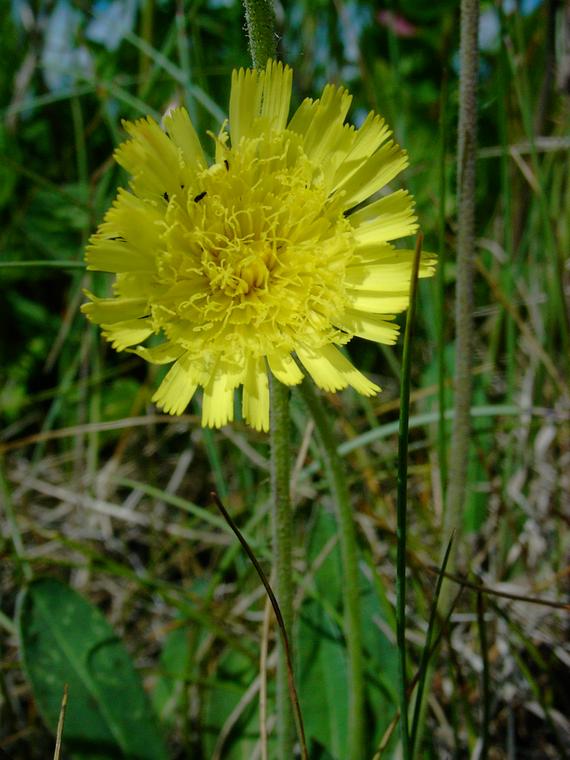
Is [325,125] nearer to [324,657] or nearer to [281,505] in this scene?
[281,505]

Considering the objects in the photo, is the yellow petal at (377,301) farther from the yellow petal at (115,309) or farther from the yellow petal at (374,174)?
the yellow petal at (115,309)

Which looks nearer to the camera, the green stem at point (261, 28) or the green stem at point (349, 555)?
the green stem at point (261, 28)

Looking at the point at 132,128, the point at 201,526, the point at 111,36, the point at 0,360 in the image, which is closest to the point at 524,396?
Result: the point at 201,526

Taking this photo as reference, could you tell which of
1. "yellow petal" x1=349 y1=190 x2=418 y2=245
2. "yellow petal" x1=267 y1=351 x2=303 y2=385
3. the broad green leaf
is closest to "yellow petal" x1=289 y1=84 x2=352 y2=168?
"yellow petal" x1=349 y1=190 x2=418 y2=245

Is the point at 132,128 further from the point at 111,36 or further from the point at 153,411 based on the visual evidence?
the point at 111,36

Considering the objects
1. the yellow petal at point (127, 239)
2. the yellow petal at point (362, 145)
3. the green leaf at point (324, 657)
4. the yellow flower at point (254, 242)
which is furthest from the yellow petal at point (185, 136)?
the green leaf at point (324, 657)
